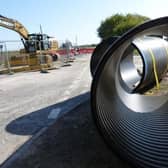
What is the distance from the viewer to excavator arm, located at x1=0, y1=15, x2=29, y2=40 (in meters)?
14.9

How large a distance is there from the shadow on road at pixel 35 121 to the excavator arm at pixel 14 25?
1051 centimetres

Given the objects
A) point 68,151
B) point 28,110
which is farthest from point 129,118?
point 28,110

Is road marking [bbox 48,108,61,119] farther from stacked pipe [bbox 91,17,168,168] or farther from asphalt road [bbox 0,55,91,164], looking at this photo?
stacked pipe [bbox 91,17,168,168]

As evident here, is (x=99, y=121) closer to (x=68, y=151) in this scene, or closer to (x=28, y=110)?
(x=68, y=151)

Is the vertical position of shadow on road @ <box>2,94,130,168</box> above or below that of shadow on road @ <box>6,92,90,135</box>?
above

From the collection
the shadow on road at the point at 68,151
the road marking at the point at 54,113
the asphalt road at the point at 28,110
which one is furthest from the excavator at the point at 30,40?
the shadow on road at the point at 68,151

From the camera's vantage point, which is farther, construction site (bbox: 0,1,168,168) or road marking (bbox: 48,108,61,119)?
road marking (bbox: 48,108,61,119)

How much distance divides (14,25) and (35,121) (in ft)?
39.2

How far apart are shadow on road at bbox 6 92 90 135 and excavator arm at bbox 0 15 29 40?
10511 mm

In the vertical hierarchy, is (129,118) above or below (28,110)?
above

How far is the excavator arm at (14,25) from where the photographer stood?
49.0ft

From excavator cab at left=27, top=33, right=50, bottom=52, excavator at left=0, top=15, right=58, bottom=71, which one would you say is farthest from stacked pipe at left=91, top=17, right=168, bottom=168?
excavator cab at left=27, top=33, right=50, bottom=52

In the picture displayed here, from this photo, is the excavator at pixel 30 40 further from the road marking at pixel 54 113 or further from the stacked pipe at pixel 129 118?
the stacked pipe at pixel 129 118

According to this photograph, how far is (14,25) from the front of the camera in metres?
15.5
